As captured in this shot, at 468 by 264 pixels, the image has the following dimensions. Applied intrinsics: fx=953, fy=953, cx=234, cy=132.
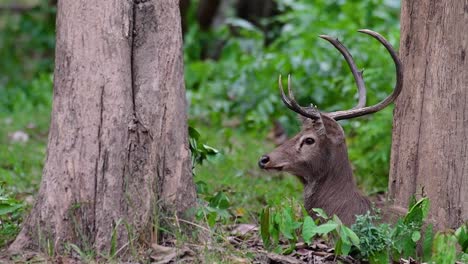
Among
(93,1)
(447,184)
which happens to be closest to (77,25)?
(93,1)

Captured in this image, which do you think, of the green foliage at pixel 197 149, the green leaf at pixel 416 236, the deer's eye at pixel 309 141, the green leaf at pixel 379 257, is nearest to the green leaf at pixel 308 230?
the green leaf at pixel 379 257

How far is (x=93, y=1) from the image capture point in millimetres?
5602

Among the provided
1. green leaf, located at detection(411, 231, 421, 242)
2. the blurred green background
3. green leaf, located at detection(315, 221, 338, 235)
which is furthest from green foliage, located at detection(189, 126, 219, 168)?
green leaf, located at detection(411, 231, 421, 242)

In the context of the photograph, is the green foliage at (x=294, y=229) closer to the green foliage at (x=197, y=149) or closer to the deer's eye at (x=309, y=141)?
the green foliage at (x=197, y=149)

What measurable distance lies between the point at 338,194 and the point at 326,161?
270 millimetres

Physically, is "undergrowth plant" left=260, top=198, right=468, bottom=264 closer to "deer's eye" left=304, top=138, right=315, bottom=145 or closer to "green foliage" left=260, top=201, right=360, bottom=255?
"green foliage" left=260, top=201, right=360, bottom=255

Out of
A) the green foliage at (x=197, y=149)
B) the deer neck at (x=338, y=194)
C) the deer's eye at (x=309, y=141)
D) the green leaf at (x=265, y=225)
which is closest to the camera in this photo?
the green leaf at (x=265, y=225)

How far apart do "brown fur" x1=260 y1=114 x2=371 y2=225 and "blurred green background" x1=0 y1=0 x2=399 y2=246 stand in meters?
0.50

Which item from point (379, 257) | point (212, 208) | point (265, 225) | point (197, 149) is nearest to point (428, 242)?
point (379, 257)

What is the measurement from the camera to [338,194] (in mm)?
7152

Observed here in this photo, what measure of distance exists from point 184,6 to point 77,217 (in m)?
9.93

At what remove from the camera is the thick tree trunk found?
21.2 feet

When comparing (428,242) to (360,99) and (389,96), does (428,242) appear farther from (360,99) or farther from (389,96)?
(360,99)

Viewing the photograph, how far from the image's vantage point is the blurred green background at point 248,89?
9.14 metres
